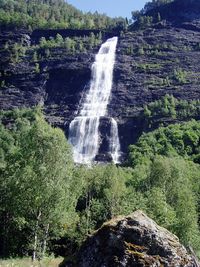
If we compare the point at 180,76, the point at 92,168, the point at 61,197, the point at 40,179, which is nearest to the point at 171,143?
the point at 180,76

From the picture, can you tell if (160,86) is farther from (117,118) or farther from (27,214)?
(27,214)

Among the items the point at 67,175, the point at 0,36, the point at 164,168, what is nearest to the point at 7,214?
the point at 67,175

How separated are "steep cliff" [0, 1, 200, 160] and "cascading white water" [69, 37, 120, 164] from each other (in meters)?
1.79

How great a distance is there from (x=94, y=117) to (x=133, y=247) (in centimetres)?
11344

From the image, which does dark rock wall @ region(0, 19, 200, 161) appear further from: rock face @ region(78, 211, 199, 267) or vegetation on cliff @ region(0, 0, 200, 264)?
rock face @ region(78, 211, 199, 267)

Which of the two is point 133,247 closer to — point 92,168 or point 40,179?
point 40,179

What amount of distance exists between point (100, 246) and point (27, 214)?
2515 cm

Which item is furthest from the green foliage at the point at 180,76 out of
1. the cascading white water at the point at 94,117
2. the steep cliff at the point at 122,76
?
the cascading white water at the point at 94,117

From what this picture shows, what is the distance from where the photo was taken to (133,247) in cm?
983

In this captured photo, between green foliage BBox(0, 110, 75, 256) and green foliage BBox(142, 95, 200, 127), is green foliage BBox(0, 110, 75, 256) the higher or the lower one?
the lower one

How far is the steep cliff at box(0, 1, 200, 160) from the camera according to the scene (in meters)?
128

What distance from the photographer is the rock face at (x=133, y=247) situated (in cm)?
968

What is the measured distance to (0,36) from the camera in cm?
17438

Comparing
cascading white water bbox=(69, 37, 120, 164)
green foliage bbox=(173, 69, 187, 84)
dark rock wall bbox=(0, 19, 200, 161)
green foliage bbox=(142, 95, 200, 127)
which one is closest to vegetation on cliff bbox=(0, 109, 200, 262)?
cascading white water bbox=(69, 37, 120, 164)
